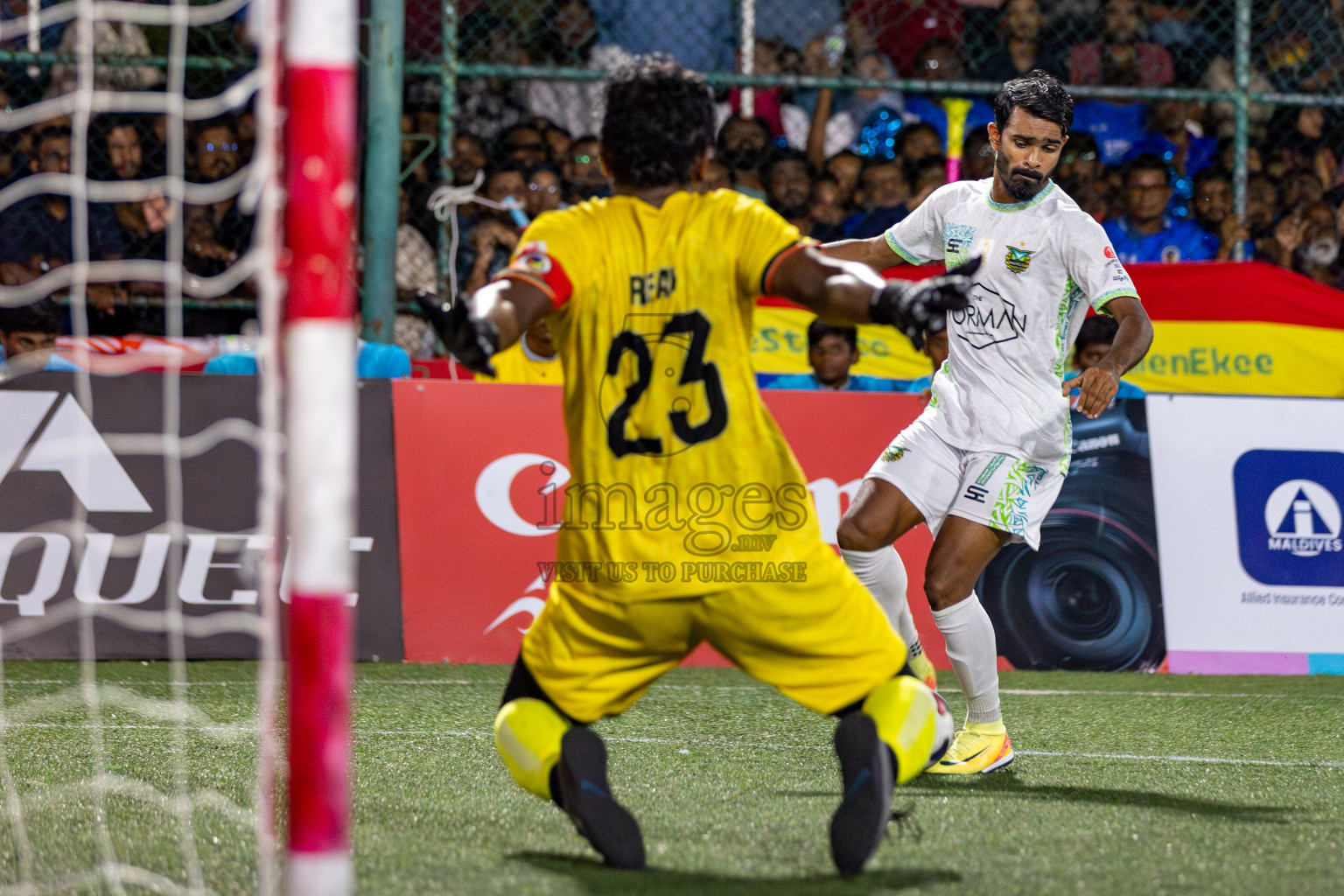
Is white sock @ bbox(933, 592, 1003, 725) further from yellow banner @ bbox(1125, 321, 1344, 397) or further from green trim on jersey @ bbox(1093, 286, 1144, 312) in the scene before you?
yellow banner @ bbox(1125, 321, 1344, 397)

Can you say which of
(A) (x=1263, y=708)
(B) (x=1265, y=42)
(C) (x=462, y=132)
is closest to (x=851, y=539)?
(A) (x=1263, y=708)

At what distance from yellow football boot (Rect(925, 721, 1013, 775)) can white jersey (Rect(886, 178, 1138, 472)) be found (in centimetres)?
84

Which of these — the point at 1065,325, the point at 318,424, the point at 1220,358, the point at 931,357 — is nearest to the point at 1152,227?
the point at 1220,358

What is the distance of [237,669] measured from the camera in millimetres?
6398

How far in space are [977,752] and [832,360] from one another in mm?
3365

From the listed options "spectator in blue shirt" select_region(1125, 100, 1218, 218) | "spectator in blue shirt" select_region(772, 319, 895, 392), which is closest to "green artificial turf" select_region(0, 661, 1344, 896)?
"spectator in blue shirt" select_region(772, 319, 895, 392)

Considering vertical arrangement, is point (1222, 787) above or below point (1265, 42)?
below

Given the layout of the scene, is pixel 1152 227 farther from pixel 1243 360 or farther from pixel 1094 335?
pixel 1094 335

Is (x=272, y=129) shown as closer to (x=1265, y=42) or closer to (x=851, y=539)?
(x=851, y=539)

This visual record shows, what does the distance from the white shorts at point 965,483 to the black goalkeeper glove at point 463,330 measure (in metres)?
2.07

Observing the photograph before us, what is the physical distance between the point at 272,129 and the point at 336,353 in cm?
61

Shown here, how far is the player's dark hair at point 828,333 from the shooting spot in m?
7.57

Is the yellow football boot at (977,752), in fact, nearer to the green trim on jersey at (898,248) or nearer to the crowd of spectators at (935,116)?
the green trim on jersey at (898,248)

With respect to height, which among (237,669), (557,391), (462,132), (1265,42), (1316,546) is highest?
(1265,42)
